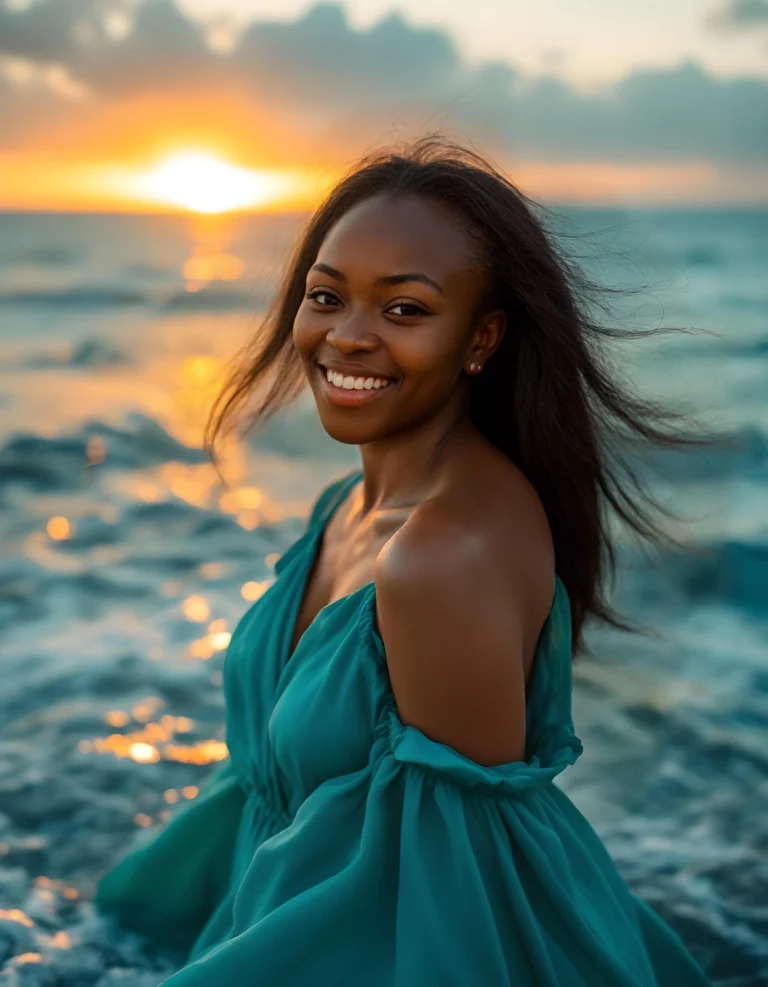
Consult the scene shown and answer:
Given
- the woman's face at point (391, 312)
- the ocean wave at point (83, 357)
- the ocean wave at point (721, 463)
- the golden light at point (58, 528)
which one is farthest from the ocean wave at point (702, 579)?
the ocean wave at point (83, 357)

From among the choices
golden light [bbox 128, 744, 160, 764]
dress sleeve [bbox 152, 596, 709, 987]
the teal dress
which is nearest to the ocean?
golden light [bbox 128, 744, 160, 764]

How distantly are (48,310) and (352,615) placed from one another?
76.8 ft

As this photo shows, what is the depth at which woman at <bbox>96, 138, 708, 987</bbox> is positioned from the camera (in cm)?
227

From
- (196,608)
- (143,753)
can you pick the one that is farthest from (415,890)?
(196,608)

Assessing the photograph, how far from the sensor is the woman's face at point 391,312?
2512 mm

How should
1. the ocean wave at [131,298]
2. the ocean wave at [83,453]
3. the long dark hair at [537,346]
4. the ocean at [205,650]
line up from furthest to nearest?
the ocean wave at [131,298]
the ocean wave at [83,453]
the ocean at [205,650]
the long dark hair at [537,346]

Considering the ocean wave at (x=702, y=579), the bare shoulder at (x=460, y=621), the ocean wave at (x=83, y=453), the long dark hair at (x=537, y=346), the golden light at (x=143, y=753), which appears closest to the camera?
the bare shoulder at (x=460, y=621)

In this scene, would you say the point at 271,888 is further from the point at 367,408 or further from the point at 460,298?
the point at 460,298

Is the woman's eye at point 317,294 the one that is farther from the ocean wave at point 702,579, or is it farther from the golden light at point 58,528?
the golden light at point 58,528

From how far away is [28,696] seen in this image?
5289 millimetres

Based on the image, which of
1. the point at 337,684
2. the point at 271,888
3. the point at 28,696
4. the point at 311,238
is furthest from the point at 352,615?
the point at 28,696

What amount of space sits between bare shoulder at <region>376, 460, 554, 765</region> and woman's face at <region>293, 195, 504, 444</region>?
0.98 ft

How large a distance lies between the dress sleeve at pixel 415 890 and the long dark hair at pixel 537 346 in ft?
2.39

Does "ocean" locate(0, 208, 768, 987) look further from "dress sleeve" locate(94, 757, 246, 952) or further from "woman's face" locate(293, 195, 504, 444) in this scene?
"woman's face" locate(293, 195, 504, 444)
